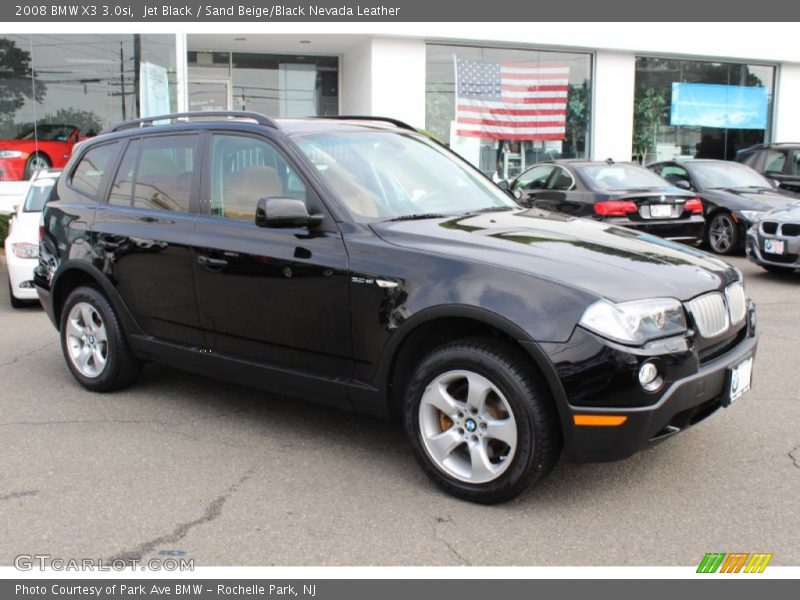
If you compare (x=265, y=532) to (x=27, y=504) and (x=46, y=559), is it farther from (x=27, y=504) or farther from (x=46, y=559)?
(x=27, y=504)

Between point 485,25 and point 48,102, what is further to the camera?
point 485,25

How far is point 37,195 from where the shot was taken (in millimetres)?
9453

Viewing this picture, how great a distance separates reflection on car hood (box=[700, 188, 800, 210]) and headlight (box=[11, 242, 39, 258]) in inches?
368

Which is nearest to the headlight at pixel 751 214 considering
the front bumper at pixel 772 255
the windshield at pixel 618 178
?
the windshield at pixel 618 178

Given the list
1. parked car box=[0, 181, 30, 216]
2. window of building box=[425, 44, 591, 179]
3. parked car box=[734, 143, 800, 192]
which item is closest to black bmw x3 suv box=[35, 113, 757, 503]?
parked car box=[0, 181, 30, 216]

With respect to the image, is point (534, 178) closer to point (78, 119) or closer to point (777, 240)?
point (777, 240)

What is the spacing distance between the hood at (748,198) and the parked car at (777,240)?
5.38 ft

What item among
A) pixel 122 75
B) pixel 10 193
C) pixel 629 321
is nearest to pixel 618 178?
pixel 629 321

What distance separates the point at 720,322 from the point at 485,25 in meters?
14.8

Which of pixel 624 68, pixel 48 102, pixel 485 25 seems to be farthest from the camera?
pixel 624 68

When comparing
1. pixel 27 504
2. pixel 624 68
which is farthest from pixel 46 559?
pixel 624 68

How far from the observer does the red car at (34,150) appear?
1465 centimetres

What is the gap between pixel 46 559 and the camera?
331cm

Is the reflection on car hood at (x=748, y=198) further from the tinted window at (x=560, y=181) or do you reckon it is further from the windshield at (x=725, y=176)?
the tinted window at (x=560, y=181)
